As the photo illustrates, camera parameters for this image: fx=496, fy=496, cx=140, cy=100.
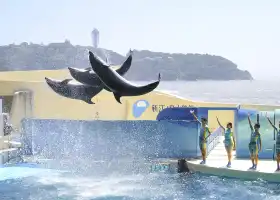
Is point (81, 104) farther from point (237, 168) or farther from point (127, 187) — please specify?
point (237, 168)

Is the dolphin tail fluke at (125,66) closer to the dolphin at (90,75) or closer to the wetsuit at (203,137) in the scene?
the dolphin at (90,75)

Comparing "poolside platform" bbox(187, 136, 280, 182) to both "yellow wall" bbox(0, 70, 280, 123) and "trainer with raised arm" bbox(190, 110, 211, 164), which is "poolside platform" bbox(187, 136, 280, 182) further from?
"yellow wall" bbox(0, 70, 280, 123)

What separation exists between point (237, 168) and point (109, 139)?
3.54 m

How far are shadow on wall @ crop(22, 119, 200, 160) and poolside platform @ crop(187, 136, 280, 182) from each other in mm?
745

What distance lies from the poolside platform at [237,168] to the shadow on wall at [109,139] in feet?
2.44

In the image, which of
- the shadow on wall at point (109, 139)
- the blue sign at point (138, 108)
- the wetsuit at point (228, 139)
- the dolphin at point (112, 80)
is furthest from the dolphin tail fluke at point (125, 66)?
the blue sign at point (138, 108)

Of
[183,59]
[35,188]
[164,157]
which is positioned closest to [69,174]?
[35,188]

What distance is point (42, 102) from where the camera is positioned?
16.6 metres

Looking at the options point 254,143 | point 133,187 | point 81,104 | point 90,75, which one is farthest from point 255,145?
point 81,104

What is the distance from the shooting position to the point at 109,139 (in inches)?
512

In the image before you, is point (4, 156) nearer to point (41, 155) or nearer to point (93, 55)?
point (41, 155)

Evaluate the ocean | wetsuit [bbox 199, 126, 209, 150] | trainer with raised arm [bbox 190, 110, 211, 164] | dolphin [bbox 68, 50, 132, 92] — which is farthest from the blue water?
dolphin [bbox 68, 50, 132, 92]

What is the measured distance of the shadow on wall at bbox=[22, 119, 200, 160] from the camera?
12.8 m

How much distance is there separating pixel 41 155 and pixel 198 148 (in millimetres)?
4190
